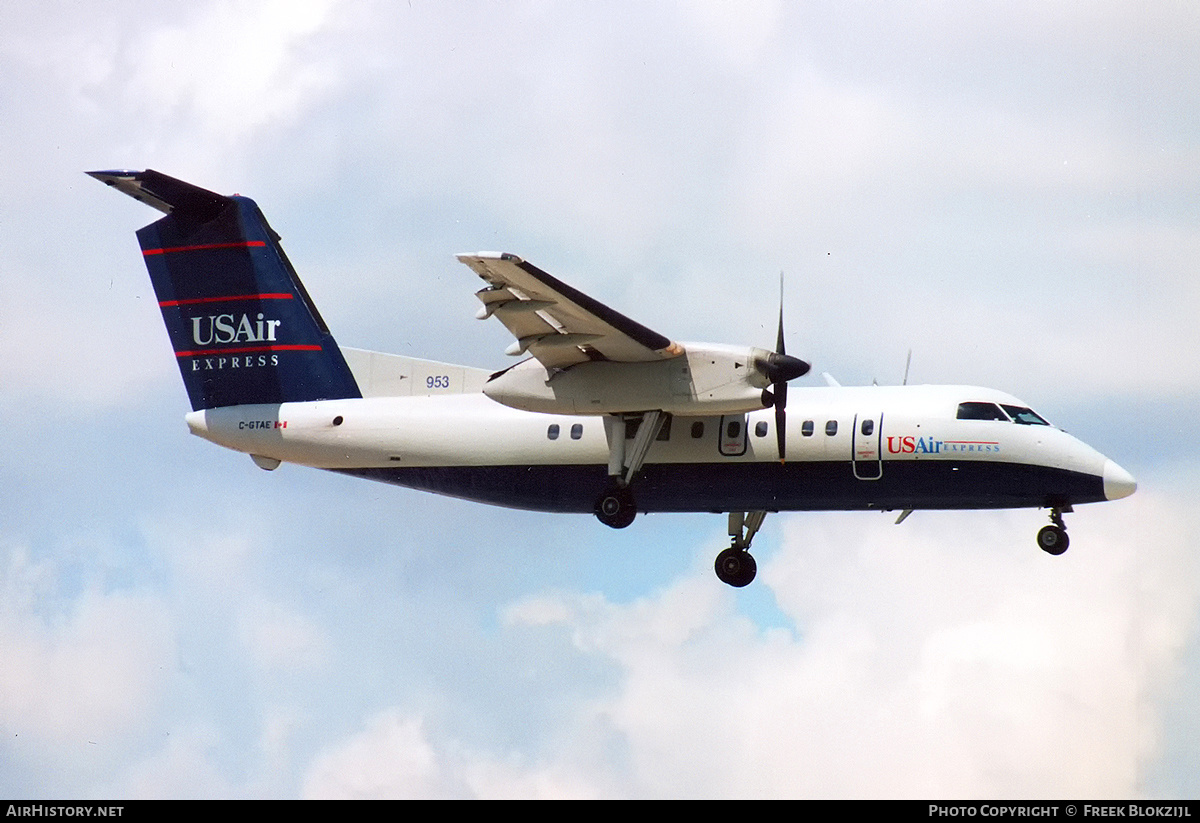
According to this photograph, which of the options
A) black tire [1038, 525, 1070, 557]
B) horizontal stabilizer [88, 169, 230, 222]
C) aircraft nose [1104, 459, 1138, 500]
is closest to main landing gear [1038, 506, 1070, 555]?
black tire [1038, 525, 1070, 557]

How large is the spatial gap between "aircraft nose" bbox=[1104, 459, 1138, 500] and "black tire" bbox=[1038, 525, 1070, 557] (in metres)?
0.93

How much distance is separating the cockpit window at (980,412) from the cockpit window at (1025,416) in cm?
19

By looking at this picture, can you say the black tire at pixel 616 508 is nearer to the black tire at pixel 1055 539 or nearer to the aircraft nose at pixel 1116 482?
the black tire at pixel 1055 539

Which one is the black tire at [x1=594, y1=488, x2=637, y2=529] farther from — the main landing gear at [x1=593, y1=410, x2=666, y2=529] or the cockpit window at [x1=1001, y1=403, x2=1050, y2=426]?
the cockpit window at [x1=1001, y1=403, x2=1050, y2=426]

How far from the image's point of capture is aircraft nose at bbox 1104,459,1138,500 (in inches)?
1043

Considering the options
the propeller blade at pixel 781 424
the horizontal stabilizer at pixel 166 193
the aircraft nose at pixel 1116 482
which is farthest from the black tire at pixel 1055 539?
the horizontal stabilizer at pixel 166 193

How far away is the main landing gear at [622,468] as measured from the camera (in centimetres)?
2744

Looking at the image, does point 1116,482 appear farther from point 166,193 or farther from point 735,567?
point 166,193

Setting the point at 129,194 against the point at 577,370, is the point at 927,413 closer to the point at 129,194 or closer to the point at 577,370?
the point at 577,370

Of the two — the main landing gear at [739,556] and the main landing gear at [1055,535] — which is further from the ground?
the main landing gear at [1055,535]
